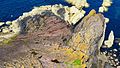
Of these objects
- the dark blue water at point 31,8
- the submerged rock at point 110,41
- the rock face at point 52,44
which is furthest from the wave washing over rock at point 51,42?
the dark blue water at point 31,8

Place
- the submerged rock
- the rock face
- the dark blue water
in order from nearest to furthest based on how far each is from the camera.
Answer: the rock face < the submerged rock < the dark blue water

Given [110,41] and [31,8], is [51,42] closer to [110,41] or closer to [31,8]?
[110,41]

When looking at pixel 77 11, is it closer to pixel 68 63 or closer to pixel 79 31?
pixel 79 31

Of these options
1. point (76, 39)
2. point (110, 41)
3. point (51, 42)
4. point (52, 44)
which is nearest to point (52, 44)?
point (52, 44)

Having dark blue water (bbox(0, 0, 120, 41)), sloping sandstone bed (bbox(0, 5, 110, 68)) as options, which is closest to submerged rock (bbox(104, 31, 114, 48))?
dark blue water (bbox(0, 0, 120, 41))

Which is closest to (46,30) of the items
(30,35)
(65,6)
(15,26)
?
(30,35)

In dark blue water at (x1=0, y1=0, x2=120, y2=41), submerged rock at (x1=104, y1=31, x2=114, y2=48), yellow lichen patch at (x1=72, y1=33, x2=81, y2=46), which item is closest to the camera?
yellow lichen patch at (x1=72, y1=33, x2=81, y2=46)

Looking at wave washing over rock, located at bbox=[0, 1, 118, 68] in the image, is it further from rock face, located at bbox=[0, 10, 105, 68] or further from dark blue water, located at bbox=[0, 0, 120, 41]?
dark blue water, located at bbox=[0, 0, 120, 41]

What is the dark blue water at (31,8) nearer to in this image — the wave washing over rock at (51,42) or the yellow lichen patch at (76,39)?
the wave washing over rock at (51,42)
